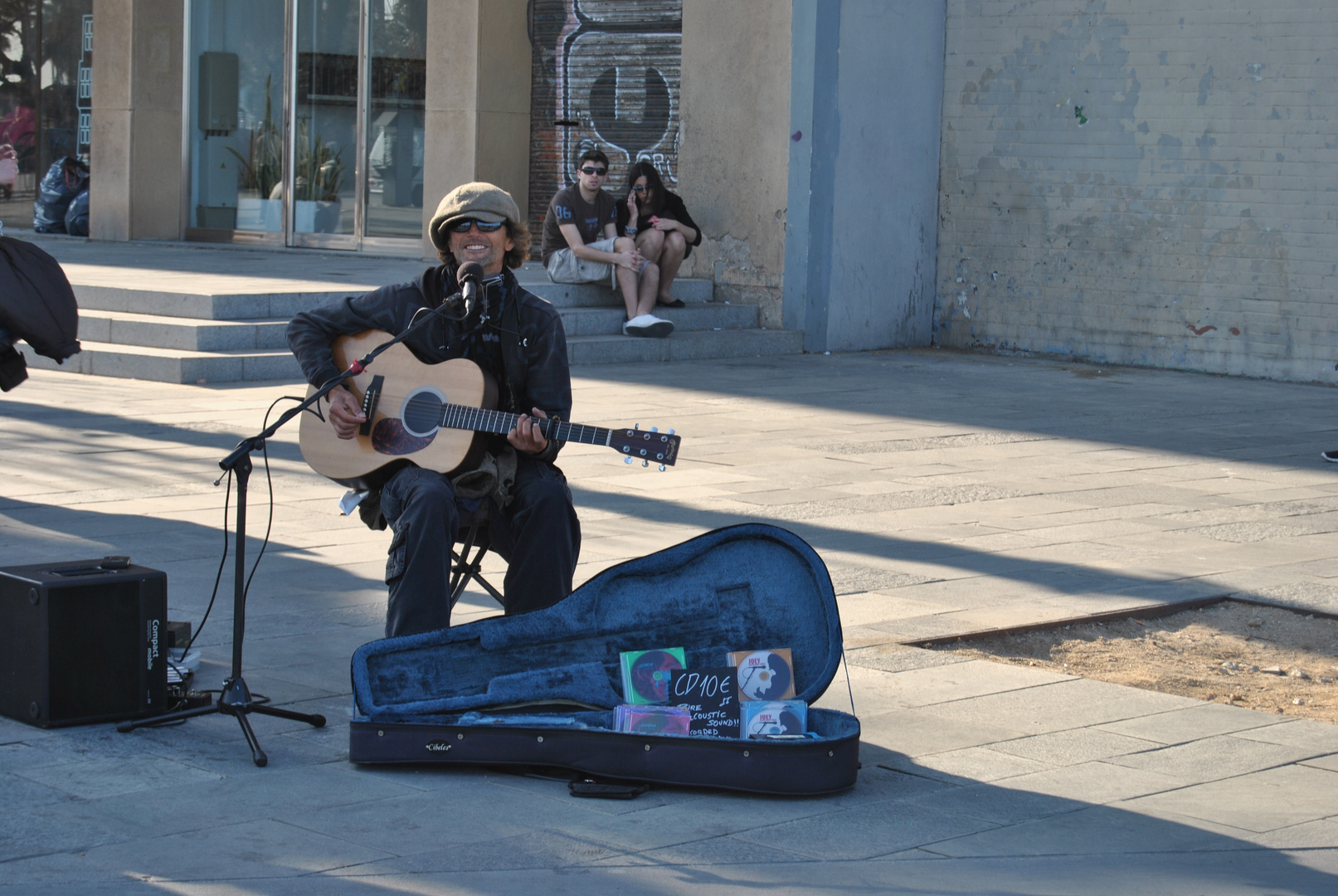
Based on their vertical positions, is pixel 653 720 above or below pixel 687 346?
below

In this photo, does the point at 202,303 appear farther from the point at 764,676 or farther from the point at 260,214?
the point at 764,676

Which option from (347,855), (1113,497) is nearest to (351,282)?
(1113,497)

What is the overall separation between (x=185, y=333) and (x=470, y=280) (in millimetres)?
7067

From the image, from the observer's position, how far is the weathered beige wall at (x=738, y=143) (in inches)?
541

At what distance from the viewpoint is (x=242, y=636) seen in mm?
3996

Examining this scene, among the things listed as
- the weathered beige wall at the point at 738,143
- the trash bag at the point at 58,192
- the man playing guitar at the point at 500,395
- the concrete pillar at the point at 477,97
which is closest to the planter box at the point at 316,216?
the concrete pillar at the point at 477,97

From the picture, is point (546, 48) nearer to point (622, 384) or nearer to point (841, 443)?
point (622, 384)

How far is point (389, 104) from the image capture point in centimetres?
1664

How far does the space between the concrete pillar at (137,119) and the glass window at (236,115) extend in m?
0.22

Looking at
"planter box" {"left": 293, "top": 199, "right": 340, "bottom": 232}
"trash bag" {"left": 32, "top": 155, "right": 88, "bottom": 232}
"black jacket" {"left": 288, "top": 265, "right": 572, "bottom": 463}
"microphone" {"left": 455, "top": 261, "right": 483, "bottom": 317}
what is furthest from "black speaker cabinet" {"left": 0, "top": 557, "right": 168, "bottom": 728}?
"trash bag" {"left": 32, "top": 155, "right": 88, "bottom": 232}

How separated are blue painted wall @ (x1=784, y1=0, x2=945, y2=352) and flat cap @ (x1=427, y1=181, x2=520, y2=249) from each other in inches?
365

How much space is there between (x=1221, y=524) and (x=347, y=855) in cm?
496

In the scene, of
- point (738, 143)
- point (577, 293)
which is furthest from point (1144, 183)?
point (577, 293)

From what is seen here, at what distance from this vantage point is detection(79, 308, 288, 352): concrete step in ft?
35.7
